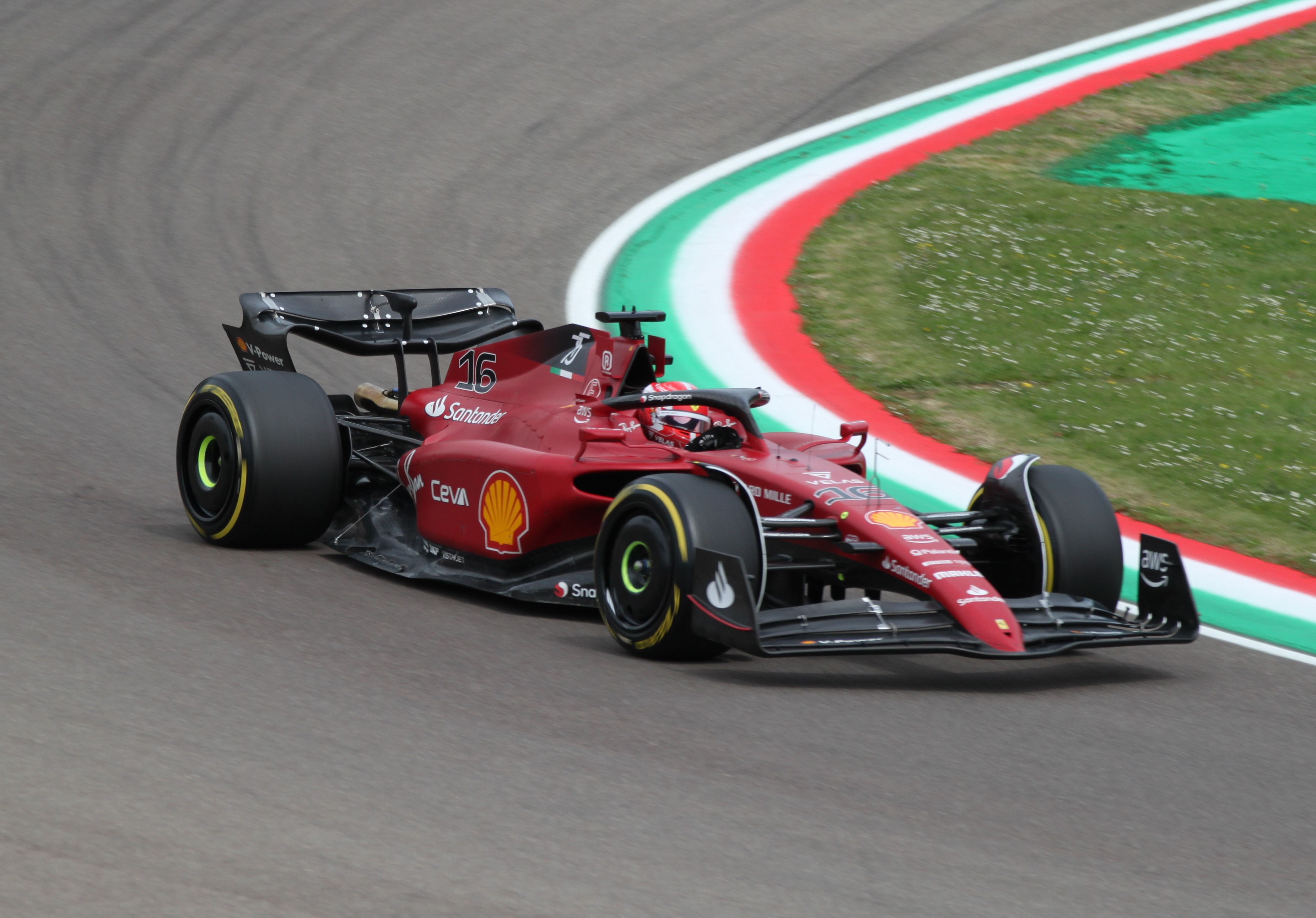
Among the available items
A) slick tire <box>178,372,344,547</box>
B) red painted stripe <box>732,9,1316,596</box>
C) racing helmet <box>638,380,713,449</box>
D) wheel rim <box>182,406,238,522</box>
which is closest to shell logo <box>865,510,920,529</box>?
racing helmet <box>638,380,713,449</box>

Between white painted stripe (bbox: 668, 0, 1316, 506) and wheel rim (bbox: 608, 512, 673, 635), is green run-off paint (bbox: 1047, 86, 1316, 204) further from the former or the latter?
wheel rim (bbox: 608, 512, 673, 635)

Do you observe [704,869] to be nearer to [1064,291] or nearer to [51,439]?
[51,439]

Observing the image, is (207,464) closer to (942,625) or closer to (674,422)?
(674,422)

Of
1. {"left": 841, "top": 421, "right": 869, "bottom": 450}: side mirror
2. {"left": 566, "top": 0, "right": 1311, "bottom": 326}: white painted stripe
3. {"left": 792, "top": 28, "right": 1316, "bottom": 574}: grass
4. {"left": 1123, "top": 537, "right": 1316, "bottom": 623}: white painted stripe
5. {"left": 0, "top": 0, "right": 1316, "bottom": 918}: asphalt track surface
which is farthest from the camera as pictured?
{"left": 566, "top": 0, "right": 1311, "bottom": 326}: white painted stripe

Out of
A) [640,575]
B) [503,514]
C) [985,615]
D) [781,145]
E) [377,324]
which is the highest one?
[781,145]

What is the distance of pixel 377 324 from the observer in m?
8.54

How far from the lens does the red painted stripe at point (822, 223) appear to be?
8.29m

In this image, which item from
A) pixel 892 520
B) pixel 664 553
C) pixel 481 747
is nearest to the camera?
pixel 481 747

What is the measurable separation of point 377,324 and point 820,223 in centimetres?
618

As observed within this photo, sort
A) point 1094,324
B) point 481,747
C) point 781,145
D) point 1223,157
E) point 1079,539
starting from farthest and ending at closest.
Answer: point 781,145 → point 1223,157 → point 1094,324 → point 1079,539 → point 481,747

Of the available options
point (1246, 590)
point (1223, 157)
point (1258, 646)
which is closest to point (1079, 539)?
point (1258, 646)

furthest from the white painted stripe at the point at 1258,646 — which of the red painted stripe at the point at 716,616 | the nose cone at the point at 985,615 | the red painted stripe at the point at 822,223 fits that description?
the red painted stripe at the point at 716,616

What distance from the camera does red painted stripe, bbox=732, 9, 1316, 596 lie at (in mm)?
8289

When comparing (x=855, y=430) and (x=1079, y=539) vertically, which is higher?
(x=855, y=430)
